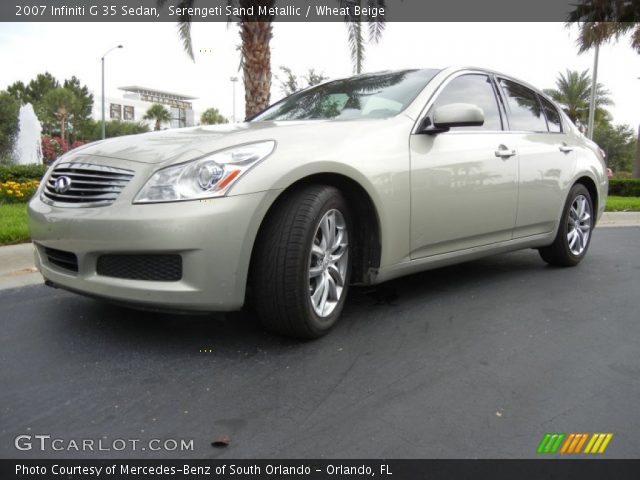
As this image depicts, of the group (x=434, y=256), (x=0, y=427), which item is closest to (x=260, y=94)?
(x=434, y=256)

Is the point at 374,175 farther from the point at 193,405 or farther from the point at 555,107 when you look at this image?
the point at 555,107

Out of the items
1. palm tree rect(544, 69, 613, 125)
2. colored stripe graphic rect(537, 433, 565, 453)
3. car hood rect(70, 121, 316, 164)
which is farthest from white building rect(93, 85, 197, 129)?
colored stripe graphic rect(537, 433, 565, 453)

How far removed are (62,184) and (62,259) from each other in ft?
1.25

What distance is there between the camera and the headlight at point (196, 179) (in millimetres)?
2699

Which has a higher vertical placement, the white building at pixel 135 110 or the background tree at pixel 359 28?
the white building at pixel 135 110

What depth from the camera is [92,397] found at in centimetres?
243

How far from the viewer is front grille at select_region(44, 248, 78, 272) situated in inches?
115

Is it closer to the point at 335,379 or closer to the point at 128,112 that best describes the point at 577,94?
the point at 335,379

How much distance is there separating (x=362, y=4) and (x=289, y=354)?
9470mm

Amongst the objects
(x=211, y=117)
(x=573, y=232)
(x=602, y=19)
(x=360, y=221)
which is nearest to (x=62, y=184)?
(x=360, y=221)

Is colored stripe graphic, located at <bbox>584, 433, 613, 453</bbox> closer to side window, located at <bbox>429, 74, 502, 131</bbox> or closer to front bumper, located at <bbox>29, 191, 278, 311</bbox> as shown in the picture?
front bumper, located at <bbox>29, 191, 278, 311</bbox>

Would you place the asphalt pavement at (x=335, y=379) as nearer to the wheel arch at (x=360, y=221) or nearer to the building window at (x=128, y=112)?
the wheel arch at (x=360, y=221)

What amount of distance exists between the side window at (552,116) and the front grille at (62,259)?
3.83 meters

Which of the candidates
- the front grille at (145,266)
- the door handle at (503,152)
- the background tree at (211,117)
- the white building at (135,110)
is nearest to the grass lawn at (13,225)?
the front grille at (145,266)
